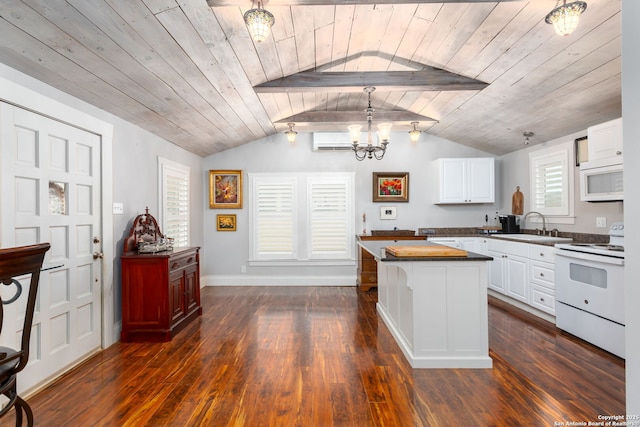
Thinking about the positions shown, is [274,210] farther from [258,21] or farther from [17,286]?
[17,286]

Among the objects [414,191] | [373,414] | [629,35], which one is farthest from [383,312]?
[629,35]

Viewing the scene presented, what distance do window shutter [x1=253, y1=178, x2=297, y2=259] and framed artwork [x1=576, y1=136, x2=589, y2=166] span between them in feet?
13.0

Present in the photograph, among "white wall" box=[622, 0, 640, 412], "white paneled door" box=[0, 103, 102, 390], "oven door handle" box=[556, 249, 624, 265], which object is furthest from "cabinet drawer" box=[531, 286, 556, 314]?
"white paneled door" box=[0, 103, 102, 390]

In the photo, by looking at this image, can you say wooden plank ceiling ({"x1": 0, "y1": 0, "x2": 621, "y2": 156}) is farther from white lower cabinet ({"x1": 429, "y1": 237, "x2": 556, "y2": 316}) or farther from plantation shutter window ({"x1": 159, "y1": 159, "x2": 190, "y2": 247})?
white lower cabinet ({"x1": 429, "y1": 237, "x2": 556, "y2": 316})

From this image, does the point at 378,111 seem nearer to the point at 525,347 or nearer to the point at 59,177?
the point at 525,347

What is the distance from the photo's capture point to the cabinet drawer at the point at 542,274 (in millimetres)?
3738

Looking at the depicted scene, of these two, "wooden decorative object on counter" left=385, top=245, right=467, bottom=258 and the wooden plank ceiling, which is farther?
"wooden decorative object on counter" left=385, top=245, right=467, bottom=258

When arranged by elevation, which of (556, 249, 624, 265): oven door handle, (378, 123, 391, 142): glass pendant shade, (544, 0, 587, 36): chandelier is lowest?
(556, 249, 624, 265): oven door handle

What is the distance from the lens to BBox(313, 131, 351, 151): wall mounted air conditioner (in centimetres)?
569

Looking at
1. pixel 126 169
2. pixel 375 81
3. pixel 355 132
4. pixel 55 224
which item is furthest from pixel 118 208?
pixel 375 81

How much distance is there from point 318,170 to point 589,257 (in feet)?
12.7

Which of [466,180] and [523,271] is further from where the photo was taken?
[466,180]

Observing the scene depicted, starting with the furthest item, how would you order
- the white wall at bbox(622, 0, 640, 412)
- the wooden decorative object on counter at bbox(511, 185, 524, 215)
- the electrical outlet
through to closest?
1. the wooden decorative object on counter at bbox(511, 185, 524, 215)
2. the electrical outlet
3. the white wall at bbox(622, 0, 640, 412)

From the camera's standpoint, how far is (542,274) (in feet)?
12.7
